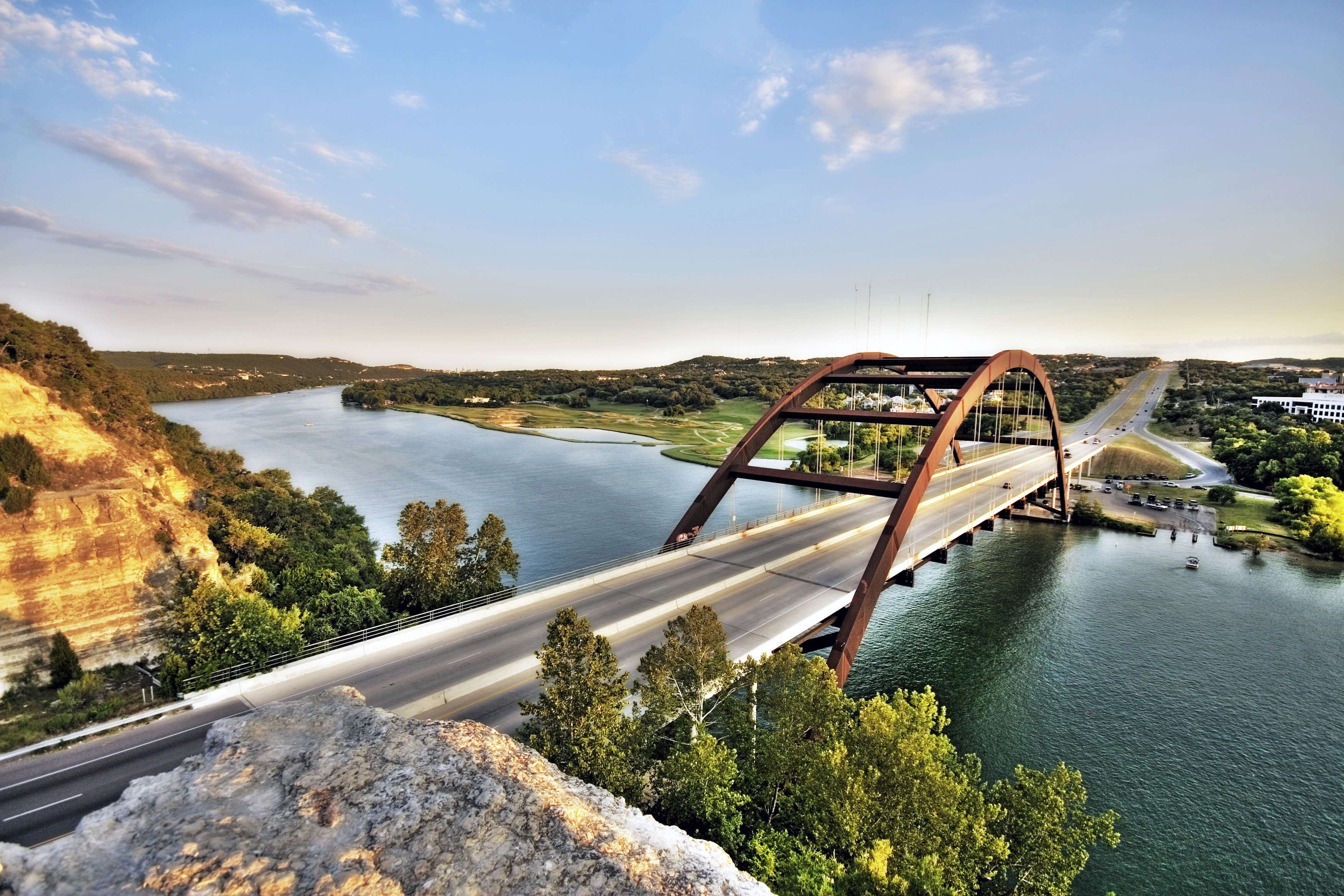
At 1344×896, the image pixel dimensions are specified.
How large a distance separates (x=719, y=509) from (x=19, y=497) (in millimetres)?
45714

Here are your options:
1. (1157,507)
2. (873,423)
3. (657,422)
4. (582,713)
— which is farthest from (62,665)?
(657,422)

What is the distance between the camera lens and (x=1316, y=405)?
98438mm

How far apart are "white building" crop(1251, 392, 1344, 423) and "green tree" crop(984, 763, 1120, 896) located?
114 m

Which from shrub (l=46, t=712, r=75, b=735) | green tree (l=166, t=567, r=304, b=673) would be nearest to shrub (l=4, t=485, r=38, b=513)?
green tree (l=166, t=567, r=304, b=673)

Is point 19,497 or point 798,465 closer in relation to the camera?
point 19,497

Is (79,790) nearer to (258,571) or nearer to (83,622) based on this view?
(83,622)

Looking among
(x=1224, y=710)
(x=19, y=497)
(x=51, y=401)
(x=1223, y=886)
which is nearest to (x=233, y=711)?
(x=19, y=497)

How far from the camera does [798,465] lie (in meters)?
71.3

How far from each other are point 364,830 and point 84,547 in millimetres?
22254

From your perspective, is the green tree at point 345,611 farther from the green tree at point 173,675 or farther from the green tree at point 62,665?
the green tree at point 62,665

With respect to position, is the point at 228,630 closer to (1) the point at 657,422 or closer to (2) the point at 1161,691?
(2) the point at 1161,691

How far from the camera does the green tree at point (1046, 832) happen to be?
13508 millimetres

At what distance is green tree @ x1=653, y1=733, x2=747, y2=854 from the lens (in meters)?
13.1

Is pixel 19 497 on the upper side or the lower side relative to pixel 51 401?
lower
